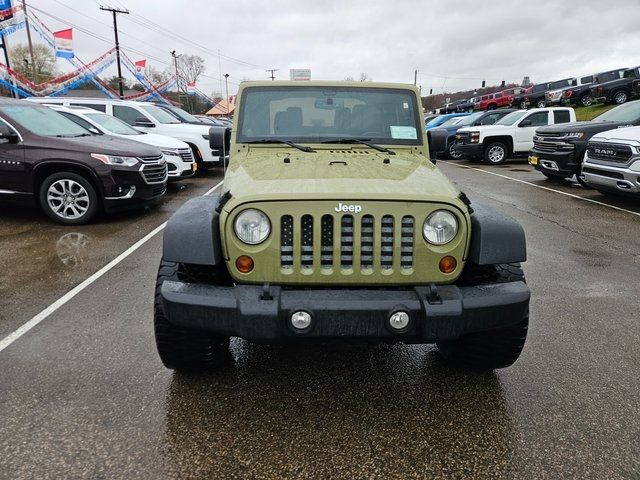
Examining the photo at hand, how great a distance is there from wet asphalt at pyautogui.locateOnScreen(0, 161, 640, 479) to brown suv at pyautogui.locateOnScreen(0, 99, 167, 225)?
2897 mm

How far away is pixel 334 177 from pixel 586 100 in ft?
103

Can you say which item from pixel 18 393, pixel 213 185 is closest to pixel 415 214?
pixel 18 393

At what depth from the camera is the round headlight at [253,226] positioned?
2383 mm

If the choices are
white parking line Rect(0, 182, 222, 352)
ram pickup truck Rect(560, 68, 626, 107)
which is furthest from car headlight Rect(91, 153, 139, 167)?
ram pickup truck Rect(560, 68, 626, 107)

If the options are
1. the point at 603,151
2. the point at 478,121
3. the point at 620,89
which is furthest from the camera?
the point at 620,89

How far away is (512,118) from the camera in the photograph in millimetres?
15812

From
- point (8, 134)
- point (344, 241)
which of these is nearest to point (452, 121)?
point (8, 134)

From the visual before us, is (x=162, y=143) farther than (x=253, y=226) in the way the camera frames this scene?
Yes

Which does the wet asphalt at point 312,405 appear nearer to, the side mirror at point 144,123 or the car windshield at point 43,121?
the car windshield at point 43,121

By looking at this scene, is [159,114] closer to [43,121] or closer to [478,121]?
[43,121]

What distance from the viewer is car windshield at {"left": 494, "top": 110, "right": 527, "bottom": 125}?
15.5 m

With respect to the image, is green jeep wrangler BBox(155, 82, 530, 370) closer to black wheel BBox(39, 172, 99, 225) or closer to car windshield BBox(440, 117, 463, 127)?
black wheel BBox(39, 172, 99, 225)

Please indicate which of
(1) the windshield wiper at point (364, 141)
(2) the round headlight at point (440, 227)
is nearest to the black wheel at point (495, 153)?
(1) the windshield wiper at point (364, 141)

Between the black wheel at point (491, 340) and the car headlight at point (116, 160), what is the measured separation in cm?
554
